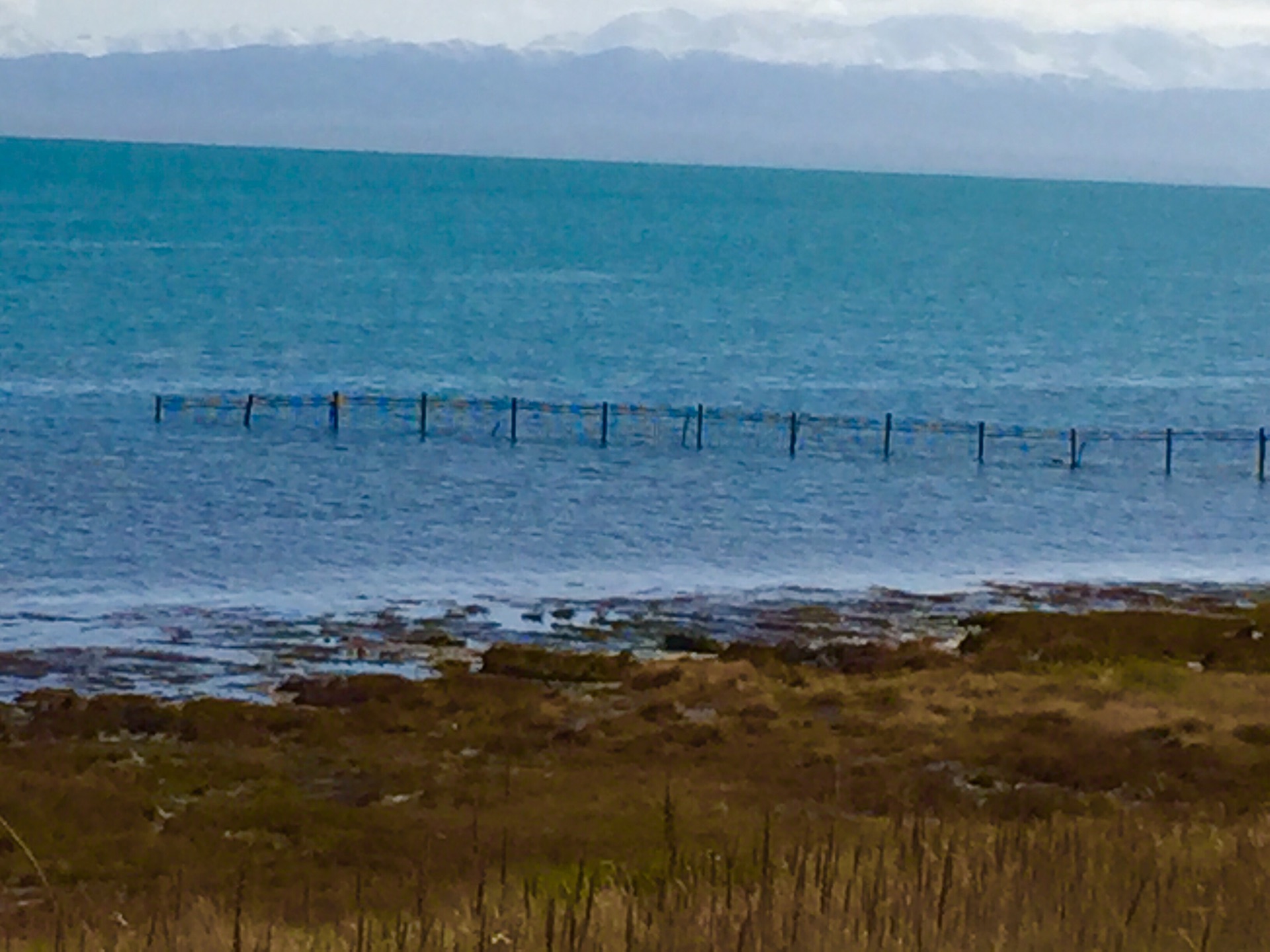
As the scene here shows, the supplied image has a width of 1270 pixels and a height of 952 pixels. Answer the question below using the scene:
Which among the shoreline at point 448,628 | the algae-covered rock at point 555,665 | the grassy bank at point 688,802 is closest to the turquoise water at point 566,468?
the shoreline at point 448,628

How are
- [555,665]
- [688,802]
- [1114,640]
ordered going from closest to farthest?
[688,802] → [555,665] → [1114,640]

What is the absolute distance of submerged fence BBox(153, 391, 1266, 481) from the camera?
6900 cm

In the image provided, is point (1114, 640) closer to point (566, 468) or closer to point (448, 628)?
point (448, 628)

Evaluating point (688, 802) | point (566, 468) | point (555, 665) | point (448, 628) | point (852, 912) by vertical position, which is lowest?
point (448, 628)

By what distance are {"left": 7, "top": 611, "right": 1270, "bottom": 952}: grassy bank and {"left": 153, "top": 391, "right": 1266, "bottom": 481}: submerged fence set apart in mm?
33171

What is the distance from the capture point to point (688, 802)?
21.5 meters

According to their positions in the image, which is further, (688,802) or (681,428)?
(681,428)

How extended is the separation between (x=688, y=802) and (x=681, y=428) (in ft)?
175

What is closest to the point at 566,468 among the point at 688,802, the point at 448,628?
the point at 448,628

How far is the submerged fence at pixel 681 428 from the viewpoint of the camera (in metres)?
69.0

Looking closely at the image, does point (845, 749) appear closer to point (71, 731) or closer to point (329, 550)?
point (71, 731)

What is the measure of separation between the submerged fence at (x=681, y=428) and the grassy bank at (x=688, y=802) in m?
33.2

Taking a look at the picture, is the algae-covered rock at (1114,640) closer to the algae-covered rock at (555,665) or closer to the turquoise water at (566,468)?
the algae-covered rock at (555,665)

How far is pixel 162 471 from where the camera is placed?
58.3 metres
